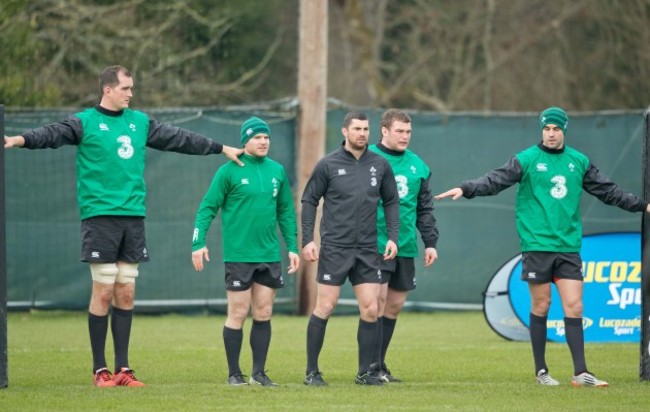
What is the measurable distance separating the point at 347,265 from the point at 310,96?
248 inches

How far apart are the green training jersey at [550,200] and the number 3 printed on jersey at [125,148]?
285 cm

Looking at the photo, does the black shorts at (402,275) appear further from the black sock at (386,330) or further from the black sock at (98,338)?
the black sock at (98,338)

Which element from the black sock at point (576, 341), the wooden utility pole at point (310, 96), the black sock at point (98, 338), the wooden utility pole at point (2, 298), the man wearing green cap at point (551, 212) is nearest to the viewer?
the wooden utility pole at point (2, 298)

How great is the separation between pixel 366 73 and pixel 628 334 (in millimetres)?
13773

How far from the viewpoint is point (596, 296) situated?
39.0 feet

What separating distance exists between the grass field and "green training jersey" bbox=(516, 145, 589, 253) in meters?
1.05

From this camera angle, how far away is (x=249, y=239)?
8680mm

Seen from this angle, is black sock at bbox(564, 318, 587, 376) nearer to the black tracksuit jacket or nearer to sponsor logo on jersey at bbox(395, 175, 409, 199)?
the black tracksuit jacket

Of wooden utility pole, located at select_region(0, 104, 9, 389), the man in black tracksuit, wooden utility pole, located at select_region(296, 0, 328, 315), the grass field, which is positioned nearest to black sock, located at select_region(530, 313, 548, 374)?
the grass field

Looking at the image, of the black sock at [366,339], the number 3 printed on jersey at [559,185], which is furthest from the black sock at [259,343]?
the number 3 printed on jersey at [559,185]

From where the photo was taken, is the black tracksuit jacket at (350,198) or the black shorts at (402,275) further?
the black shorts at (402,275)

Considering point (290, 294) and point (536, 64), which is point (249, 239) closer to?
point (290, 294)

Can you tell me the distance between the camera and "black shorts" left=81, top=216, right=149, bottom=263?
8.55m

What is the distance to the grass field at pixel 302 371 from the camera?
7727mm
